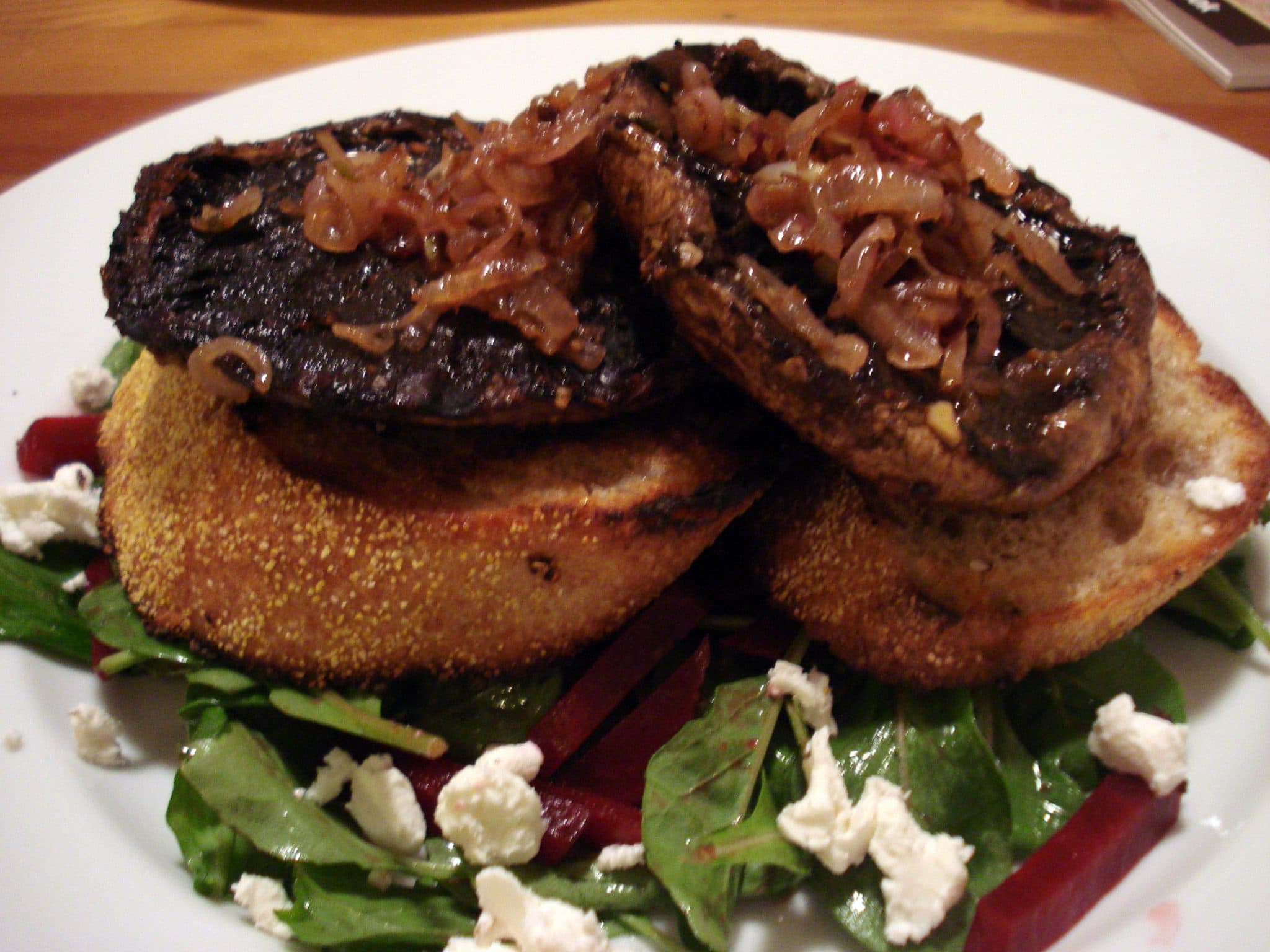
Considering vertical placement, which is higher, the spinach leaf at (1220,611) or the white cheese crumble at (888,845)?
the spinach leaf at (1220,611)

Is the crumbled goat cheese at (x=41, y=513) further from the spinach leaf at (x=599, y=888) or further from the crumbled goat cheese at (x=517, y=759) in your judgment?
the spinach leaf at (x=599, y=888)

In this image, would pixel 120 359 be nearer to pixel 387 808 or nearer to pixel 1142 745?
pixel 387 808

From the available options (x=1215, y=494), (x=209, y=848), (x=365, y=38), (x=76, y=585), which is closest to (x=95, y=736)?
(x=209, y=848)

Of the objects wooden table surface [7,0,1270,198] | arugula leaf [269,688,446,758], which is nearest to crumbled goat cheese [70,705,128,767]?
arugula leaf [269,688,446,758]

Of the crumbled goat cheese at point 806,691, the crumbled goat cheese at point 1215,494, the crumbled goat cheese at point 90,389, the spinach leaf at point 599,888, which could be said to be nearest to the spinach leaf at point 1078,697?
the crumbled goat cheese at point 1215,494

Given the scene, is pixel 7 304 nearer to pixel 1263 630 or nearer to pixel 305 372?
pixel 305 372

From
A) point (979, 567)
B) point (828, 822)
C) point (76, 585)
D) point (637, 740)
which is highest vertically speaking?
point (979, 567)
